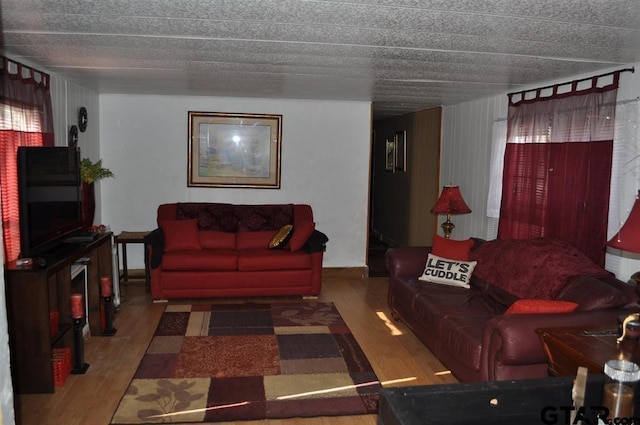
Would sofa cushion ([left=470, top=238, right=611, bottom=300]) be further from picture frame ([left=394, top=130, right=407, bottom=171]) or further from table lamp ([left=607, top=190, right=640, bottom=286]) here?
picture frame ([left=394, top=130, right=407, bottom=171])

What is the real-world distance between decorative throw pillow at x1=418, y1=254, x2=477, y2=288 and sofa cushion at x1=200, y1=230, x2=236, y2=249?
2.20 meters

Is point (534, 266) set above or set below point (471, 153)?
below

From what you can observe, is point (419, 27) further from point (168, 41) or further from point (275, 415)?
point (275, 415)

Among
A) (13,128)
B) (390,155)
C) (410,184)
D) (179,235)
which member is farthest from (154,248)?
(390,155)

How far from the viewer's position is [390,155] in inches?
358

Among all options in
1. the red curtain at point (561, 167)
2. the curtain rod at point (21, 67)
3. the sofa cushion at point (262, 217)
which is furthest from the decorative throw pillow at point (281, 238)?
the curtain rod at point (21, 67)

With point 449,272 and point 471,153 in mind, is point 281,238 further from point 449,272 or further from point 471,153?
point 471,153

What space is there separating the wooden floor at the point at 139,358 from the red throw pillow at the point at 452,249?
0.77 meters

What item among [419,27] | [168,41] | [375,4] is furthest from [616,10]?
[168,41]

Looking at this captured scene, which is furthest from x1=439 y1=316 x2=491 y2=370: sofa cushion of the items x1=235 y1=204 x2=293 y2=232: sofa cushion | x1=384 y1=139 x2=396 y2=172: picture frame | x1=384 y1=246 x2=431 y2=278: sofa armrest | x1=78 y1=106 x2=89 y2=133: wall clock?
x1=384 y1=139 x2=396 y2=172: picture frame

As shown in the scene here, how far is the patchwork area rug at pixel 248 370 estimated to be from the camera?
10.8 feet

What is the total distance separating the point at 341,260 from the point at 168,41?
13.7 ft

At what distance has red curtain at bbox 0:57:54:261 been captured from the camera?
3682 millimetres

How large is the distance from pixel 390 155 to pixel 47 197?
618 centimetres
